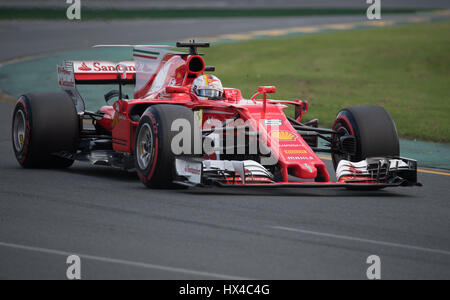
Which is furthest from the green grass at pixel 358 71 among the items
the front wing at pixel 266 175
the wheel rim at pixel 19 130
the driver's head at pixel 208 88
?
the wheel rim at pixel 19 130

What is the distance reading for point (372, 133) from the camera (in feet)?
32.6

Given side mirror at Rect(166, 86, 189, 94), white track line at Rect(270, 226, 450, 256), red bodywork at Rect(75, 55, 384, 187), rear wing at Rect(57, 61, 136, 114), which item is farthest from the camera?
rear wing at Rect(57, 61, 136, 114)

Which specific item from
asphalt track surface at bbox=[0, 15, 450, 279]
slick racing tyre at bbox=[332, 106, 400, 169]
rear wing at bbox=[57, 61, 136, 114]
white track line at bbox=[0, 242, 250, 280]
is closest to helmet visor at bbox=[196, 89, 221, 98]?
asphalt track surface at bbox=[0, 15, 450, 279]

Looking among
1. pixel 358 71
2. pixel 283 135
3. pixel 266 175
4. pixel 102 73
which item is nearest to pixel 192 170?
pixel 266 175

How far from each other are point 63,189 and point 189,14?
37218 mm

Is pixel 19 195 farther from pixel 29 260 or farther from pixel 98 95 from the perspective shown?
pixel 98 95

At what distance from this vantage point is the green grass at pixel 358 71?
58.4 feet

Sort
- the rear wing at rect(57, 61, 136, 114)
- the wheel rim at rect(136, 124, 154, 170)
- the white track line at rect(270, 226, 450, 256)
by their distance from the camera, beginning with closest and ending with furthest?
the white track line at rect(270, 226, 450, 256), the wheel rim at rect(136, 124, 154, 170), the rear wing at rect(57, 61, 136, 114)

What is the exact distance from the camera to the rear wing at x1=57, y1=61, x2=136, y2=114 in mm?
11656

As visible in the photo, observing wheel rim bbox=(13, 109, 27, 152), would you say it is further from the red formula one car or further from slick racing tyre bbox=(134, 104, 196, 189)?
slick racing tyre bbox=(134, 104, 196, 189)

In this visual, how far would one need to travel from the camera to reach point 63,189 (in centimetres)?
924

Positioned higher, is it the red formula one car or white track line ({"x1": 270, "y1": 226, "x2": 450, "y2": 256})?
the red formula one car

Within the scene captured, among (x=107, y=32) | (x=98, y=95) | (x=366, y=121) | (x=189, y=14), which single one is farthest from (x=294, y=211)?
(x=189, y=14)

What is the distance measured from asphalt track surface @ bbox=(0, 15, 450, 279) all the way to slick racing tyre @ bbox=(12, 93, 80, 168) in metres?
0.67
